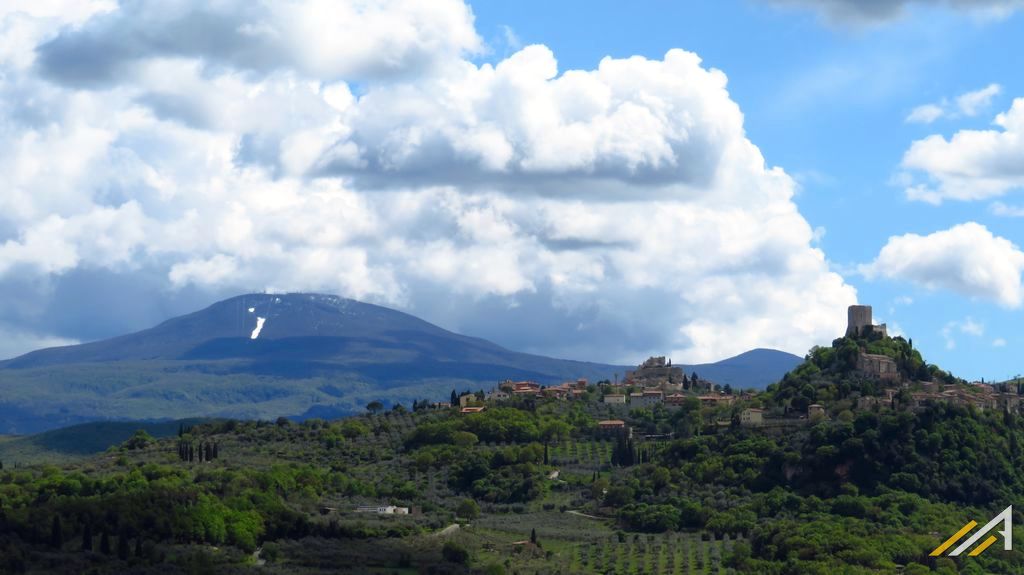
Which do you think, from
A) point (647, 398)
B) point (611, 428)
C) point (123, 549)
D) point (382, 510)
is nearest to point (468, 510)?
point (382, 510)

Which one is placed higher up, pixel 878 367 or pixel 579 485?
pixel 878 367

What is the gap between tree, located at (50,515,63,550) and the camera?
80.1m

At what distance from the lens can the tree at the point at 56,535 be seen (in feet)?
263

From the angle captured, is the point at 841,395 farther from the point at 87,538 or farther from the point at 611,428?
the point at 87,538

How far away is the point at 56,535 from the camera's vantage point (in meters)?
80.4

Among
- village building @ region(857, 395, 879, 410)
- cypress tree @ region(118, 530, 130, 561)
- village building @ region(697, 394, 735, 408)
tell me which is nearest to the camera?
cypress tree @ region(118, 530, 130, 561)

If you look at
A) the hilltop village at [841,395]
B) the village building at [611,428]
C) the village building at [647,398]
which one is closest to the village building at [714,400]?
the hilltop village at [841,395]

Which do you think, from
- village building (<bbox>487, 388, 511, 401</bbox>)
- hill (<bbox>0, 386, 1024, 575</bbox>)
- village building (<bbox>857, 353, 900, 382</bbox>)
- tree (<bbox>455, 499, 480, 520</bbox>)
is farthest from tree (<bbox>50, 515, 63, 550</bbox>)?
village building (<bbox>487, 388, 511, 401</bbox>)

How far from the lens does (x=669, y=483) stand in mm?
→ 115062

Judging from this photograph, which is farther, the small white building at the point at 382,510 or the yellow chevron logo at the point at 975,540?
the small white building at the point at 382,510

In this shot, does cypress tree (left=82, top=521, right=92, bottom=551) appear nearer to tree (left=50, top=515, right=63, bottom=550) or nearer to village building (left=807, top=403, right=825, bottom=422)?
tree (left=50, top=515, right=63, bottom=550)

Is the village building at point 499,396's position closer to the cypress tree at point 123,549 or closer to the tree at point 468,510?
the tree at point 468,510

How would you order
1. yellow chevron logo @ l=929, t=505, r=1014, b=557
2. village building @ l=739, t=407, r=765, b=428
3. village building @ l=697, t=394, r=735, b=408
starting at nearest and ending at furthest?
yellow chevron logo @ l=929, t=505, r=1014, b=557 → village building @ l=739, t=407, r=765, b=428 → village building @ l=697, t=394, r=735, b=408

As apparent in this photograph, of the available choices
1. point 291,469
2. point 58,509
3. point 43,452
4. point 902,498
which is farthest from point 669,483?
point 43,452
